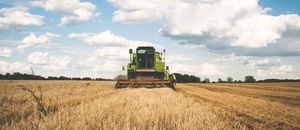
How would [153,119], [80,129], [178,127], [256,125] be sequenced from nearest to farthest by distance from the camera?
1. [80,129]
2. [178,127]
3. [153,119]
4. [256,125]

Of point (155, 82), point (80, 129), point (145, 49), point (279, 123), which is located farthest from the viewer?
point (145, 49)

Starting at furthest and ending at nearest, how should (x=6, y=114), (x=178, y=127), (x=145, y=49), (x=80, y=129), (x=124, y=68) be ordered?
1. (x=145, y=49)
2. (x=124, y=68)
3. (x=6, y=114)
4. (x=178, y=127)
5. (x=80, y=129)

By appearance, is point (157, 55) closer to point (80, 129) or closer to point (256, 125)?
point (256, 125)

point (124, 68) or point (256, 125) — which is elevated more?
point (124, 68)

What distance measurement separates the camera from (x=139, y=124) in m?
3.37

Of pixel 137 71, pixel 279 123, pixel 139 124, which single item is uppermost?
pixel 137 71

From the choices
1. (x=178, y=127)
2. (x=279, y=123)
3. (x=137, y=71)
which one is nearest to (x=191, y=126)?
(x=178, y=127)

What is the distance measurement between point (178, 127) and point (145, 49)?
16.3 meters

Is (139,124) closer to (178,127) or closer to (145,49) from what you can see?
(178,127)

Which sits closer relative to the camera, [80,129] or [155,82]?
[80,129]

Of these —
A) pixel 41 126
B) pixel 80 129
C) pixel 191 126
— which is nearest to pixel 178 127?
pixel 191 126

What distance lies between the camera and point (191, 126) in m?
3.30

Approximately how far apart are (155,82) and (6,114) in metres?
11.8

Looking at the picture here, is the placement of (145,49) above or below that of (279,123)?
above
